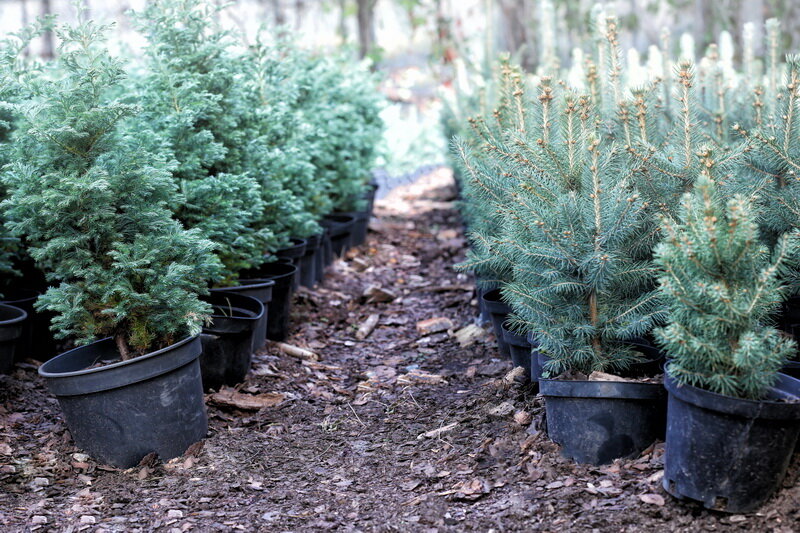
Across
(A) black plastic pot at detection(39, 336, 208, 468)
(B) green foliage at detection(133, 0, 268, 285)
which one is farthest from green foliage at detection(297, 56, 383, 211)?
(A) black plastic pot at detection(39, 336, 208, 468)

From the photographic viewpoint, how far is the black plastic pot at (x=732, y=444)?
2312 millimetres

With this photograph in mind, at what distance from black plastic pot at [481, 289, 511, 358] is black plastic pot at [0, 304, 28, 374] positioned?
237 centimetres

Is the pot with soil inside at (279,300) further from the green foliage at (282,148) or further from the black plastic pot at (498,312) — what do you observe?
the black plastic pot at (498,312)

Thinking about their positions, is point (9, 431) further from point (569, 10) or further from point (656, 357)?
point (569, 10)

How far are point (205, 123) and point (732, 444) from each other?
325 cm

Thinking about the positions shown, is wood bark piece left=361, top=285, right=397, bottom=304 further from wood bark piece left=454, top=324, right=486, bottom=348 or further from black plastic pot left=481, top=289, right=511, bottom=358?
black plastic pot left=481, top=289, right=511, bottom=358

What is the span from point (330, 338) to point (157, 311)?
201cm

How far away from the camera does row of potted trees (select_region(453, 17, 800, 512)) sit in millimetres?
2369

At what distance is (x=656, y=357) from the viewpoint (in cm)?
310

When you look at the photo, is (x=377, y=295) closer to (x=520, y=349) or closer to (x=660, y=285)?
(x=520, y=349)

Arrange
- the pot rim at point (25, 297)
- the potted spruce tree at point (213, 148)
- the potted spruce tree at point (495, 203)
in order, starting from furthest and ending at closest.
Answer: the pot rim at point (25, 297), the potted spruce tree at point (213, 148), the potted spruce tree at point (495, 203)

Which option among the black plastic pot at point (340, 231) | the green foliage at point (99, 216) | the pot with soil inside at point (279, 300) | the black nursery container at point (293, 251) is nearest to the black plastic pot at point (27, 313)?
the green foliage at point (99, 216)

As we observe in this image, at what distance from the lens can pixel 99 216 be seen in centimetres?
323

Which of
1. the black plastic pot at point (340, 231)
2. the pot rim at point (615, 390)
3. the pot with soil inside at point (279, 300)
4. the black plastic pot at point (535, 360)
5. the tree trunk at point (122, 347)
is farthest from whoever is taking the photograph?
the black plastic pot at point (340, 231)
